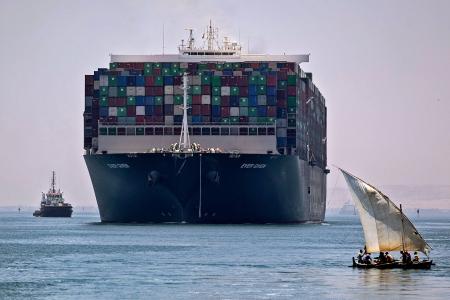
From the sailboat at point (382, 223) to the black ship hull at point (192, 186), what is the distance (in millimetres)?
62049

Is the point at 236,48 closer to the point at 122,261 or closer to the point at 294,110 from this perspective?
the point at 294,110

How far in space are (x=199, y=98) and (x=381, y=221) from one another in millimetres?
75140

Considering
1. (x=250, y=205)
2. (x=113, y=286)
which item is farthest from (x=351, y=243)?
(x=113, y=286)

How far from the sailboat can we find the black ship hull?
62.0m

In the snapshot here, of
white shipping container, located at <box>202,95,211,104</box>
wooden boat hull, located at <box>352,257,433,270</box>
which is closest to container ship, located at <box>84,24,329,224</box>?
white shipping container, located at <box>202,95,211,104</box>

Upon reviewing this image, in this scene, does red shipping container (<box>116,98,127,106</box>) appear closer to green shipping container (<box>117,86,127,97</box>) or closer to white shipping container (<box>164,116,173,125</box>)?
green shipping container (<box>117,86,127,97</box>)

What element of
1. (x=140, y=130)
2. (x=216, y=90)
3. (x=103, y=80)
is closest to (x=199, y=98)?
(x=216, y=90)

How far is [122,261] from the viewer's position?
97.5 meters

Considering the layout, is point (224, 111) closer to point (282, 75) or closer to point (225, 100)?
point (225, 100)

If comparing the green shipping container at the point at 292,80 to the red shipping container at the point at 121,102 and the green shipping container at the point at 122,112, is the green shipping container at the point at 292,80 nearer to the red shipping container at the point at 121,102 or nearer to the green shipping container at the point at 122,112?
the red shipping container at the point at 121,102

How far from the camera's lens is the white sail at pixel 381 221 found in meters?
84.1

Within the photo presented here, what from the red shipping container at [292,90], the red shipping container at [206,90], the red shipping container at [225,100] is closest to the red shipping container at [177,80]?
the red shipping container at [206,90]

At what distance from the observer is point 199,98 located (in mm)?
157875

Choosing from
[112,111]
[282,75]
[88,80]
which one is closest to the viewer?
[112,111]
